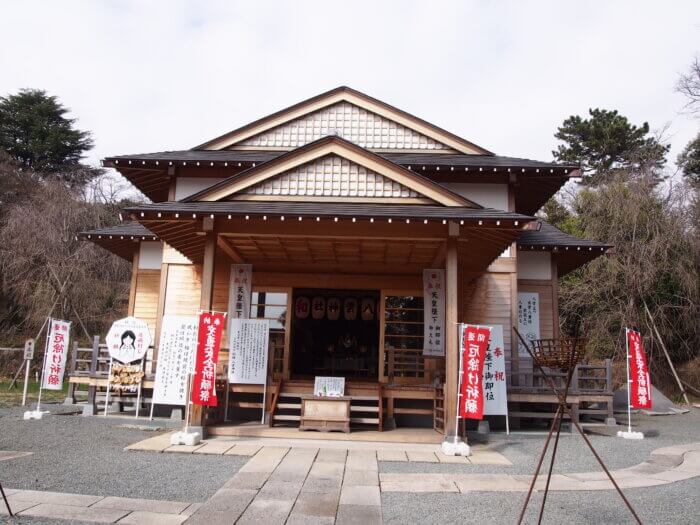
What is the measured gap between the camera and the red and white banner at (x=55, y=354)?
10.7 metres

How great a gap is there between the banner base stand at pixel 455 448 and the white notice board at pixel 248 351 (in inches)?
153

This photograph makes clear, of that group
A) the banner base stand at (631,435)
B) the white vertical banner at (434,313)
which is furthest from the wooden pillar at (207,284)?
the banner base stand at (631,435)

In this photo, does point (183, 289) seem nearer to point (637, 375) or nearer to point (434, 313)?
point (434, 313)

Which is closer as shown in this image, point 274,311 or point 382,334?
point 382,334

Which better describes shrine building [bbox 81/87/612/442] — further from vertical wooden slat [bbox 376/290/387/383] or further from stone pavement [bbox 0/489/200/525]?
stone pavement [bbox 0/489/200/525]

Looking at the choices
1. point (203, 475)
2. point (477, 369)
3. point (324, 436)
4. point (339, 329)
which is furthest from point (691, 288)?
point (203, 475)

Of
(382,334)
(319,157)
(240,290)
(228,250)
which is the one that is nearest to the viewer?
(319,157)

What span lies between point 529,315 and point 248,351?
6.69 m

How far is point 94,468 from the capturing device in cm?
625

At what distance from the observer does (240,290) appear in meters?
11.0

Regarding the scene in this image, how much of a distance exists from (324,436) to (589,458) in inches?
166

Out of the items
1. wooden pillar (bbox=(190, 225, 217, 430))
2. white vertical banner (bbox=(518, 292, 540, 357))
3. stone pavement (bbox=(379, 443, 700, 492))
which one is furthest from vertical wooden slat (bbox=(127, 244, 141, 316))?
white vertical banner (bbox=(518, 292, 540, 357))

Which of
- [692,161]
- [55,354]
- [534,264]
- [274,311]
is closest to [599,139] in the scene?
[692,161]

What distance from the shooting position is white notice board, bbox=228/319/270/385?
9992 mm
